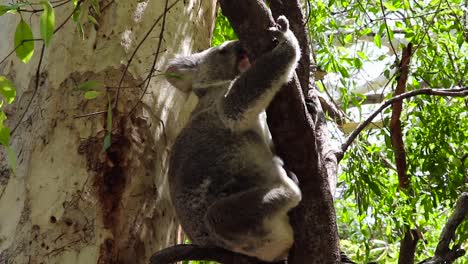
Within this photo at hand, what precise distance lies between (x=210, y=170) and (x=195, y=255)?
17.0 inches

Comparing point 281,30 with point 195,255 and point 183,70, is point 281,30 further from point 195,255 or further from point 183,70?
point 195,255

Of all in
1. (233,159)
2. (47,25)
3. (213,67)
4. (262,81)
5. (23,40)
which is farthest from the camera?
(213,67)

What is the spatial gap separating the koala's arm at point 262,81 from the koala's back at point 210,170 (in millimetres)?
104

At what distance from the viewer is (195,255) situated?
97.6 inches

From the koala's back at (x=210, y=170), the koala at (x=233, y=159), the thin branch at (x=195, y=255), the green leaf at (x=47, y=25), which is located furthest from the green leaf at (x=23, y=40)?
the koala's back at (x=210, y=170)

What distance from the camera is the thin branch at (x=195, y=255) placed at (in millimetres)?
2338

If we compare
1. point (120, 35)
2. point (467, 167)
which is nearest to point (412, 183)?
point (467, 167)

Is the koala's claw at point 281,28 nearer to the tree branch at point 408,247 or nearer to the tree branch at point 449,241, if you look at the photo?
the tree branch at point 449,241

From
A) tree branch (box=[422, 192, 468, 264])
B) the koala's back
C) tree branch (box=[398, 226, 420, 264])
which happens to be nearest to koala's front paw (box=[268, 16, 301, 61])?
the koala's back

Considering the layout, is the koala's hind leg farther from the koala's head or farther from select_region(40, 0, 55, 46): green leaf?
select_region(40, 0, 55, 46): green leaf

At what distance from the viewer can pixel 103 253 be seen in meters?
2.57

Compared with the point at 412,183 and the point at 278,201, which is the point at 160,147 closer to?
the point at 278,201

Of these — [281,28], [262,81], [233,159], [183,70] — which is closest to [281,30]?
[281,28]

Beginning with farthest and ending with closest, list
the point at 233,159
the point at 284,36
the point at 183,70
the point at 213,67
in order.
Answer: the point at 213,67
the point at 183,70
the point at 233,159
the point at 284,36
